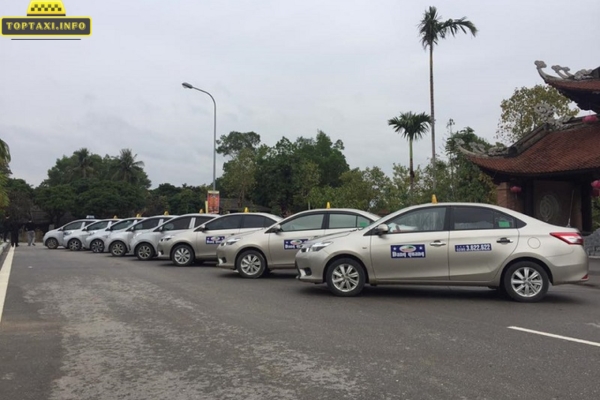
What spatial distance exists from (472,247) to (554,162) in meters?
12.7

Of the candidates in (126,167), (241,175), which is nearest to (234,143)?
(126,167)

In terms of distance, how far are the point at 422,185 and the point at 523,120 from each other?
10.2 meters

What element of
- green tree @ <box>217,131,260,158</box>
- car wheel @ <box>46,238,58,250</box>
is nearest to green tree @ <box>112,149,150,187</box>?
green tree @ <box>217,131,260,158</box>

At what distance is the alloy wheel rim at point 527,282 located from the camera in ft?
28.5

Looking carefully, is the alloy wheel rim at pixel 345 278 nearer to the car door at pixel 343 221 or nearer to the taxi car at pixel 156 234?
the car door at pixel 343 221

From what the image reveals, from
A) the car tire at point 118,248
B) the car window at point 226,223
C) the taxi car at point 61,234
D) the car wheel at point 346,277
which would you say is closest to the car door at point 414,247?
the car wheel at point 346,277

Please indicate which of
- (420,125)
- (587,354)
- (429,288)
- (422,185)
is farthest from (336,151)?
(587,354)

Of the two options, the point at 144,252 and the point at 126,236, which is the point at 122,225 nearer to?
the point at 126,236

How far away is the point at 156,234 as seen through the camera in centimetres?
1819

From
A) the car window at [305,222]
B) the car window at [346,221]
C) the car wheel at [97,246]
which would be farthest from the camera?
the car wheel at [97,246]

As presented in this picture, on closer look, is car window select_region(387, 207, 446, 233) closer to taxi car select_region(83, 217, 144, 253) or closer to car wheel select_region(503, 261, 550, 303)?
car wheel select_region(503, 261, 550, 303)

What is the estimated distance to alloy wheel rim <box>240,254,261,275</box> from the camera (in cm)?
1218

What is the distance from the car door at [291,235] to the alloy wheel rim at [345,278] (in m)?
2.61

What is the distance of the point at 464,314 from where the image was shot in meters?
7.86
